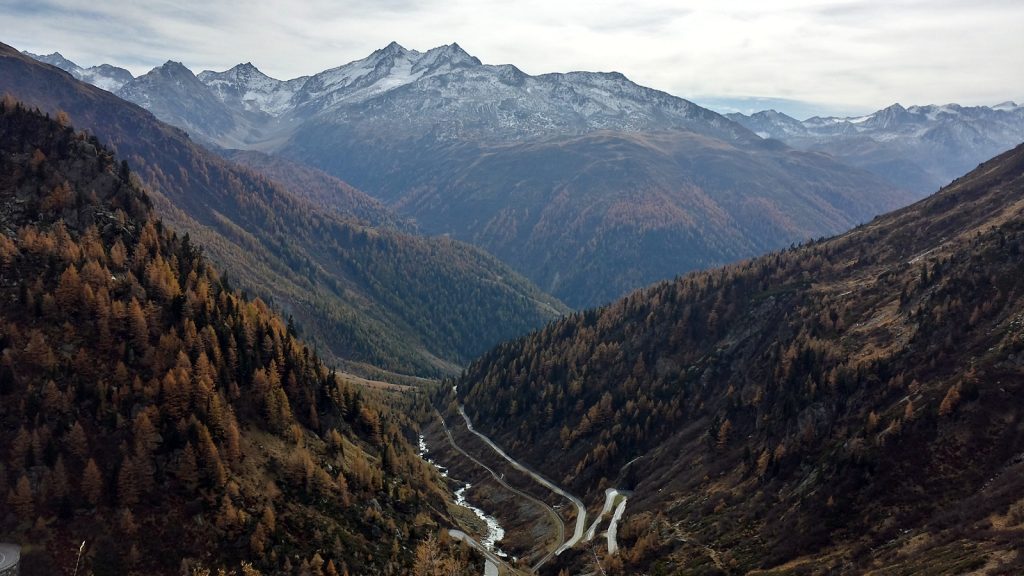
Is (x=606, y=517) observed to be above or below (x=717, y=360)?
below

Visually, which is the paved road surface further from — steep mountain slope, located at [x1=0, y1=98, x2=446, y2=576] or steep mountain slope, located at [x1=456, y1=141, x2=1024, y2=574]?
steep mountain slope, located at [x1=456, y1=141, x2=1024, y2=574]

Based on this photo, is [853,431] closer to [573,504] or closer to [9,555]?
[573,504]

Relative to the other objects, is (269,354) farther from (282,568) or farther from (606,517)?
(606,517)

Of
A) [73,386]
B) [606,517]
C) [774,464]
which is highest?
[73,386]

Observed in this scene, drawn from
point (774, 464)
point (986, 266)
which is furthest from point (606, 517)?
point (986, 266)

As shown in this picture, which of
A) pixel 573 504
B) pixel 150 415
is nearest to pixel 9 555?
pixel 150 415

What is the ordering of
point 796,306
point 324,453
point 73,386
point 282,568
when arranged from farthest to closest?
point 796,306 → point 324,453 → point 73,386 → point 282,568

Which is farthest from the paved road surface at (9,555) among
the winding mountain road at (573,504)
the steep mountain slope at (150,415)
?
the winding mountain road at (573,504)

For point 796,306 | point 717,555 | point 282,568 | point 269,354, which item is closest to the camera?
point 282,568

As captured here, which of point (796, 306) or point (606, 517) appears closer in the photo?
point (606, 517)
